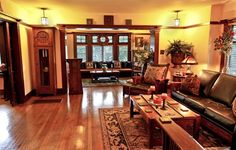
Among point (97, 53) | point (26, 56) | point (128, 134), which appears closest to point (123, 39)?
point (97, 53)

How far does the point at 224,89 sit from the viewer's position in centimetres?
355

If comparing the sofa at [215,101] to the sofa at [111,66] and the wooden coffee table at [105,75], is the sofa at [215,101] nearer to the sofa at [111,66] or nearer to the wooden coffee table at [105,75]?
the wooden coffee table at [105,75]

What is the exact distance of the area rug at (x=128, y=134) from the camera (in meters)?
2.81

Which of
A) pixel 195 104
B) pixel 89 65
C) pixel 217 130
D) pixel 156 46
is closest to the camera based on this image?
pixel 217 130

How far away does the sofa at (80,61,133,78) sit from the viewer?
9352 millimetres

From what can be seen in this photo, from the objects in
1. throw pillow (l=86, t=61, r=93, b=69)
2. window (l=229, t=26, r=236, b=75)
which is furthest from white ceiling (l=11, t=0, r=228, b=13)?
throw pillow (l=86, t=61, r=93, b=69)

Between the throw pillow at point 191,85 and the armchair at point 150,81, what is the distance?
0.57 m

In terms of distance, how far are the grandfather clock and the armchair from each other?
2233mm

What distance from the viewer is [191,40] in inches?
231

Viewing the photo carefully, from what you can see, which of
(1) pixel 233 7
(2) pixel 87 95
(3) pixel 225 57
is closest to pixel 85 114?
(2) pixel 87 95

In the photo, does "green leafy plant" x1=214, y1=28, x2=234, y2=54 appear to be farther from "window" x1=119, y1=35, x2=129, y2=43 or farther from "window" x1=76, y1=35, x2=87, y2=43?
"window" x1=76, y1=35, x2=87, y2=43

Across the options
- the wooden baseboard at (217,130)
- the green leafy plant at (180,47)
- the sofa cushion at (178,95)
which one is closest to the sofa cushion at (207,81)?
the sofa cushion at (178,95)

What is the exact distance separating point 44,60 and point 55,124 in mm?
2660

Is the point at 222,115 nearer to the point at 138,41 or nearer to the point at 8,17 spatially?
the point at 8,17
